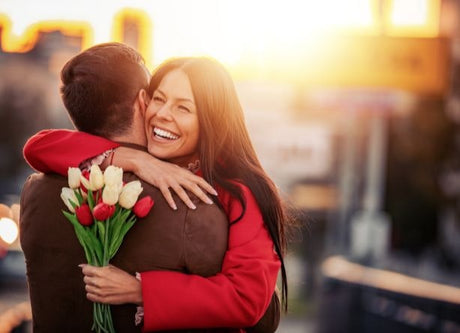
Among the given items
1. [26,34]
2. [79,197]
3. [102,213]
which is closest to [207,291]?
[102,213]

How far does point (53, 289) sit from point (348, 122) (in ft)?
55.3

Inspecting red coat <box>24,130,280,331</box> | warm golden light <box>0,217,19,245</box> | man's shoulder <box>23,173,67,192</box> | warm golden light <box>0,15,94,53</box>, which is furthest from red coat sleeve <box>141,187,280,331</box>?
warm golden light <box>0,15,94,53</box>

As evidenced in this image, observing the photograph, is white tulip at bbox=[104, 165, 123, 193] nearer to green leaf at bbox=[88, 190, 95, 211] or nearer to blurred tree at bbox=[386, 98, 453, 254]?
green leaf at bbox=[88, 190, 95, 211]

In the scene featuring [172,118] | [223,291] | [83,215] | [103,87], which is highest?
[103,87]

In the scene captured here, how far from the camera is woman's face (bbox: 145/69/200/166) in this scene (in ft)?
10.6

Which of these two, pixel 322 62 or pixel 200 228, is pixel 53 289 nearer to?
pixel 200 228

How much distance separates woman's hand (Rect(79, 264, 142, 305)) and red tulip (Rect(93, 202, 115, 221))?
153mm

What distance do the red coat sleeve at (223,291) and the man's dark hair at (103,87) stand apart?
1.65 ft

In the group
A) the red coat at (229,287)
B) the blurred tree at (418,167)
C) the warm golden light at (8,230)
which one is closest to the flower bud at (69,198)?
the red coat at (229,287)

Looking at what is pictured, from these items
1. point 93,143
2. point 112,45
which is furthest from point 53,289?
point 112,45

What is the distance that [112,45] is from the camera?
3.29m

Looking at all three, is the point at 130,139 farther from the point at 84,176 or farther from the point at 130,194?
the point at 130,194

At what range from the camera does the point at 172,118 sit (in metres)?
3.24

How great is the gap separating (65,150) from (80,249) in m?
0.35
